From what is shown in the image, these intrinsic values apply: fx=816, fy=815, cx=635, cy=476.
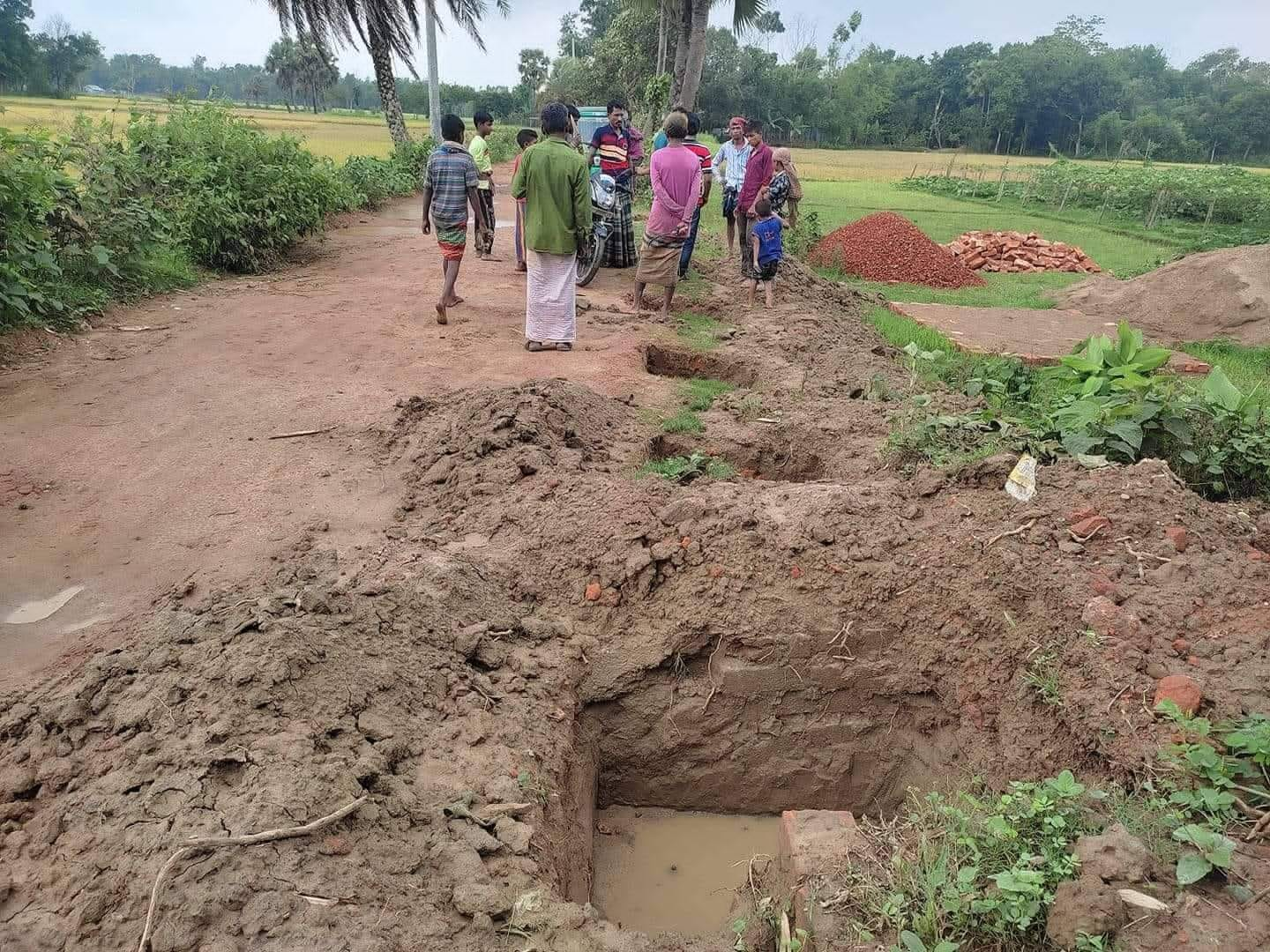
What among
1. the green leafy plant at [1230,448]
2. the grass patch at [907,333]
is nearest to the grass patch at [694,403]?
the grass patch at [907,333]

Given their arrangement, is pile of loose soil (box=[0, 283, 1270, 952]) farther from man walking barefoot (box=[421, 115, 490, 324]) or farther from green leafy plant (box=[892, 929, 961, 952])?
man walking barefoot (box=[421, 115, 490, 324])

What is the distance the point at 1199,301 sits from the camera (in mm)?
9266

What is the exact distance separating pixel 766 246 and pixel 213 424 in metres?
5.16

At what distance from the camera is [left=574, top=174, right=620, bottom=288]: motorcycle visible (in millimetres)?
8883

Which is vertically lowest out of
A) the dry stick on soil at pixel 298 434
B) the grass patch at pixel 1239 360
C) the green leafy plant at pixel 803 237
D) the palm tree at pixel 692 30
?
the grass patch at pixel 1239 360

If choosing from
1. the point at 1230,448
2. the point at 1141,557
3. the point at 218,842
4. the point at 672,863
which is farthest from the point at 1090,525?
the point at 218,842

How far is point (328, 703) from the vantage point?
2736 millimetres

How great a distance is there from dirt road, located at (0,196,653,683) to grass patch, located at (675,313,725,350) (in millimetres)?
527

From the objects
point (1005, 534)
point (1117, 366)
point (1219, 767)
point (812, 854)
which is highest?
point (1117, 366)

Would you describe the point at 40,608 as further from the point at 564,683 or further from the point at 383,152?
the point at 383,152

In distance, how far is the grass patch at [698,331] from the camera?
730 centimetres

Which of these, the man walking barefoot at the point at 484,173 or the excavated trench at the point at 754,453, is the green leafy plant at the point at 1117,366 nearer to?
the excavated trench at the point at 754,453

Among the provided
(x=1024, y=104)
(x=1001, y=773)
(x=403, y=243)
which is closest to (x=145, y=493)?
(x=1001, y=773)

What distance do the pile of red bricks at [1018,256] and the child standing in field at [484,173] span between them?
24.2 ft
